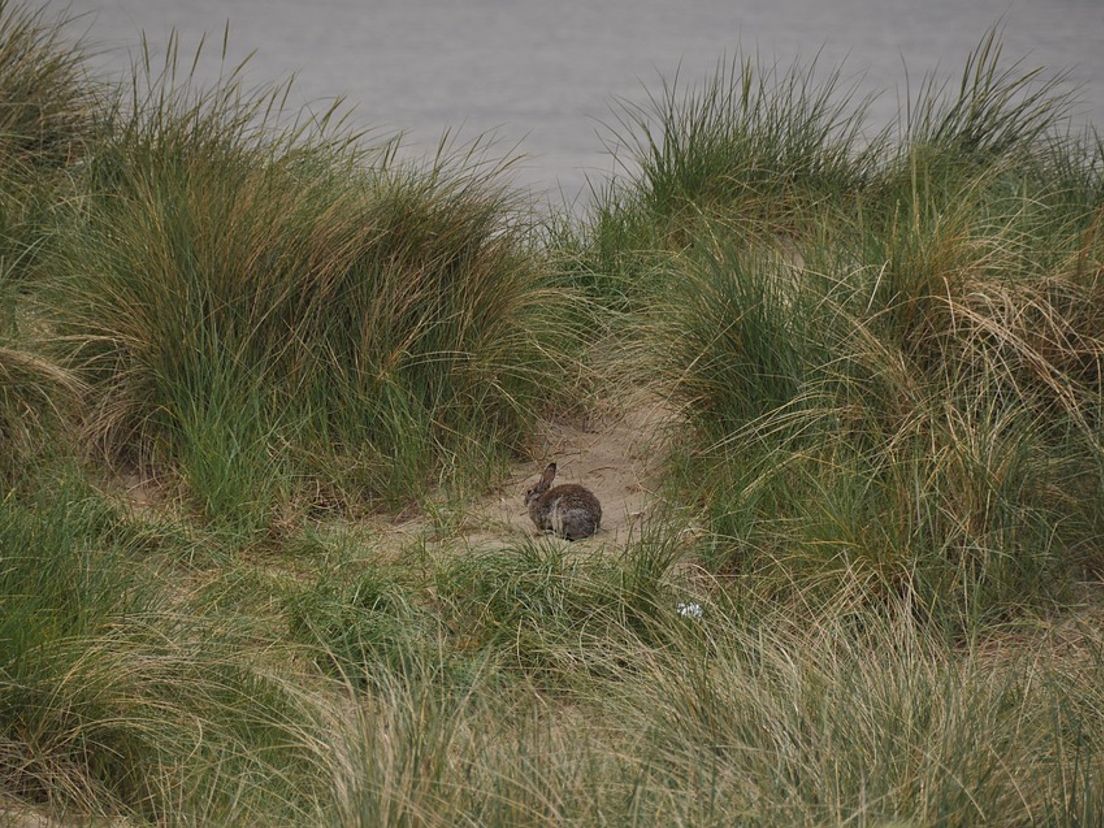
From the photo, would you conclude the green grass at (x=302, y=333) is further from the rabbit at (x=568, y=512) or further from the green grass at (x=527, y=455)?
the rabbit at (x=568, y=512)

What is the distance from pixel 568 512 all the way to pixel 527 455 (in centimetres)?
83

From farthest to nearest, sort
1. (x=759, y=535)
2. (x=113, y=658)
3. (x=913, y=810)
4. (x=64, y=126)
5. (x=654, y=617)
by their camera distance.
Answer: (x=64, y=126), (x=759, y=535), (x=654, y=617), (x=113, y=658), (x=913, y=810)

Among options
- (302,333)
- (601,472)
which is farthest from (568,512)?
(302,333)

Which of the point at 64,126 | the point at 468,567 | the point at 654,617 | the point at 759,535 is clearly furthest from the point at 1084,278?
the point at 64,126

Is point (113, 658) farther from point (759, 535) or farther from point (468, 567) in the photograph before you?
point (759, 535)

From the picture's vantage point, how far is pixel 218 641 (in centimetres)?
374

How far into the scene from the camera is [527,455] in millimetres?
5336

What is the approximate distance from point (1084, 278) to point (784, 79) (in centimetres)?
247

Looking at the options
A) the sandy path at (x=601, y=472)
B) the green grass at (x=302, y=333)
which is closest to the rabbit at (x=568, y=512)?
the sandy path at (x=601, y=472)

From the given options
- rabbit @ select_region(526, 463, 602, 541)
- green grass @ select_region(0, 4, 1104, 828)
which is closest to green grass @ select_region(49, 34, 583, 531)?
green grass @ select_region(0, 4, 1104, 828)

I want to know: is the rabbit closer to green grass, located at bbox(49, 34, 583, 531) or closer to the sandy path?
the sandy path

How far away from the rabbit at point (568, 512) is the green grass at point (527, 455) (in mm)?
87

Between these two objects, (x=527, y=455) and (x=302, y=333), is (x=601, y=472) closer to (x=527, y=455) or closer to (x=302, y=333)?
(x=527, y=455)

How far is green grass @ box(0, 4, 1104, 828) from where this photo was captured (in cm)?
301
